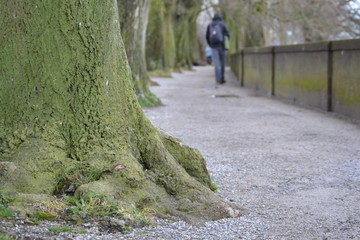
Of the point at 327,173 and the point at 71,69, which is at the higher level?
the point at 71,69

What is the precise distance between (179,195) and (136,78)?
9.27 metres

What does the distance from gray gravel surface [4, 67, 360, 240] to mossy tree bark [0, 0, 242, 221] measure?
0.37m

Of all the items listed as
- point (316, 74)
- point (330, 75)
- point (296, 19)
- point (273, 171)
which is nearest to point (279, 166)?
point (273, 171)

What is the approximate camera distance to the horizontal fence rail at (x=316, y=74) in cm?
1159

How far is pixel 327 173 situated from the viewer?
6.87 m

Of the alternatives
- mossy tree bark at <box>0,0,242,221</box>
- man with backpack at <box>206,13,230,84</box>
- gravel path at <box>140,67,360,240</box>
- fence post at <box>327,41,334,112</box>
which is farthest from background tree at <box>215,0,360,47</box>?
mossy tree bark at <box>0,0,242,221</box>

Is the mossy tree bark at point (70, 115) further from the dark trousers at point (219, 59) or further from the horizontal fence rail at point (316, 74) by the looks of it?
the dark trousers at point (219, 59)

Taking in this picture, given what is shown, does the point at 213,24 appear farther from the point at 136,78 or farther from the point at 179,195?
the point at 179,195

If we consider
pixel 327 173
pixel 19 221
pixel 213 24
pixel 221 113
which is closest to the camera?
pixel 19 221

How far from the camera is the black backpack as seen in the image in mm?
21578

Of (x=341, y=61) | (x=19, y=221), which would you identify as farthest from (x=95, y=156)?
(x=341, y=61)

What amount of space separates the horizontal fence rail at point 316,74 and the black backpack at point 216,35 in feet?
6.55

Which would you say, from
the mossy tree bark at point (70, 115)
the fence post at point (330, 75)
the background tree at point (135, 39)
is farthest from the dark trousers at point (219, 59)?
the mossy tree bark at point (70, 115)

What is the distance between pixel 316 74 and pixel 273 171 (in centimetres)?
699
